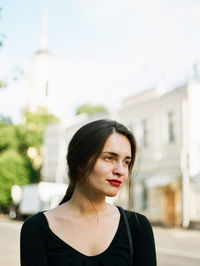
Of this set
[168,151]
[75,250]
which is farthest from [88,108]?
[75,250]

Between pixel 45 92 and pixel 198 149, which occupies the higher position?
pixel 45 92

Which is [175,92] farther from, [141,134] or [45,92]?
[45,92]

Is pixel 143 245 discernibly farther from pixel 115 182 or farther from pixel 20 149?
pixel 20 149

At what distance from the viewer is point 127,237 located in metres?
2.42

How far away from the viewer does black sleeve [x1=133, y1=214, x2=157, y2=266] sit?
2393 mm

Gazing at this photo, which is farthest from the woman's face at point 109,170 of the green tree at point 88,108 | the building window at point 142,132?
the green tree at point 88,108

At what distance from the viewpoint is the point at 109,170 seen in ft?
7.86

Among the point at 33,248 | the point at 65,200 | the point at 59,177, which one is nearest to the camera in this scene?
the point at 33,248

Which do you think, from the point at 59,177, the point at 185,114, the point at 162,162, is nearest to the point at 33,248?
the point at 185,114

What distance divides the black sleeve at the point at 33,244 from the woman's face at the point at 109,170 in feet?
0.94

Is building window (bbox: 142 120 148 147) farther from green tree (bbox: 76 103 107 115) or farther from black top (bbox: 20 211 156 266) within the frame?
black top (bbox: 20 211 156 266)

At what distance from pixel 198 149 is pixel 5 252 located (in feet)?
67.8

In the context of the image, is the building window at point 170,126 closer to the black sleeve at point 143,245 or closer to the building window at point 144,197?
the building window at point 144,197

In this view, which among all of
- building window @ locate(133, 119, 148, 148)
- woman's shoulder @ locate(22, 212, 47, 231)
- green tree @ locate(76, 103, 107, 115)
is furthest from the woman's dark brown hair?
green tree @ locate(76, 103, 107, 115)
